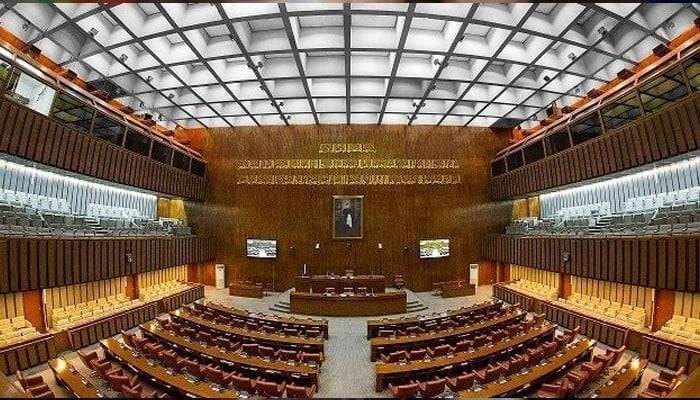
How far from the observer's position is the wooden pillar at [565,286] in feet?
52.7

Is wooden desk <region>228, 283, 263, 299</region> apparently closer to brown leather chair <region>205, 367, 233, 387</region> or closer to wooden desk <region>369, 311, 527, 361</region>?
wooden desk <region>369, 311, 527, 361</region>

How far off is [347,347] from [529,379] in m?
5.76

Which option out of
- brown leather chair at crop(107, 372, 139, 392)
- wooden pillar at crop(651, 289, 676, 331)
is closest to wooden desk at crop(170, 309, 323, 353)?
brown leather chair at crop(107, 372, 139, 392)

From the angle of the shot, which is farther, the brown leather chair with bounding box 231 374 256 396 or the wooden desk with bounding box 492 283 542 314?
the wooden desk with bounding box 492 283 542 314

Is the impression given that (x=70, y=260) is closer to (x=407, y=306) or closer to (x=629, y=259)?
(x=407, y=306)

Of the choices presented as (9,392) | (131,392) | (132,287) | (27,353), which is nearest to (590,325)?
(131,392)

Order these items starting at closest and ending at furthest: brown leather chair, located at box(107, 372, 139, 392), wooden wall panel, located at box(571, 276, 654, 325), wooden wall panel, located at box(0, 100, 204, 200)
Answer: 1. brown leather chair, located at box(107, 372, 139, 392)
2. wooden wall panel, located at box(0, 100, 204, 200)
3. wooden wall panel, located at box(571, 276, 654, 325)

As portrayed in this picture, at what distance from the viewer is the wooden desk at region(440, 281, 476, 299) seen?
749 inches

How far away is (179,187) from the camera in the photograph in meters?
19.2

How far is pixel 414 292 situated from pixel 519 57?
13.0 meters

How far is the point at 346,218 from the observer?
20.2 meters

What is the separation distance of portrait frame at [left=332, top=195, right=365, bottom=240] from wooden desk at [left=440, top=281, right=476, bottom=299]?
5371 millimetres

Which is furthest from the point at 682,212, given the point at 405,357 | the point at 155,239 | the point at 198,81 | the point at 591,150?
the point at 155,239

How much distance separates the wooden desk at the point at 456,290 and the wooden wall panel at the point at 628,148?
20.0 feet
